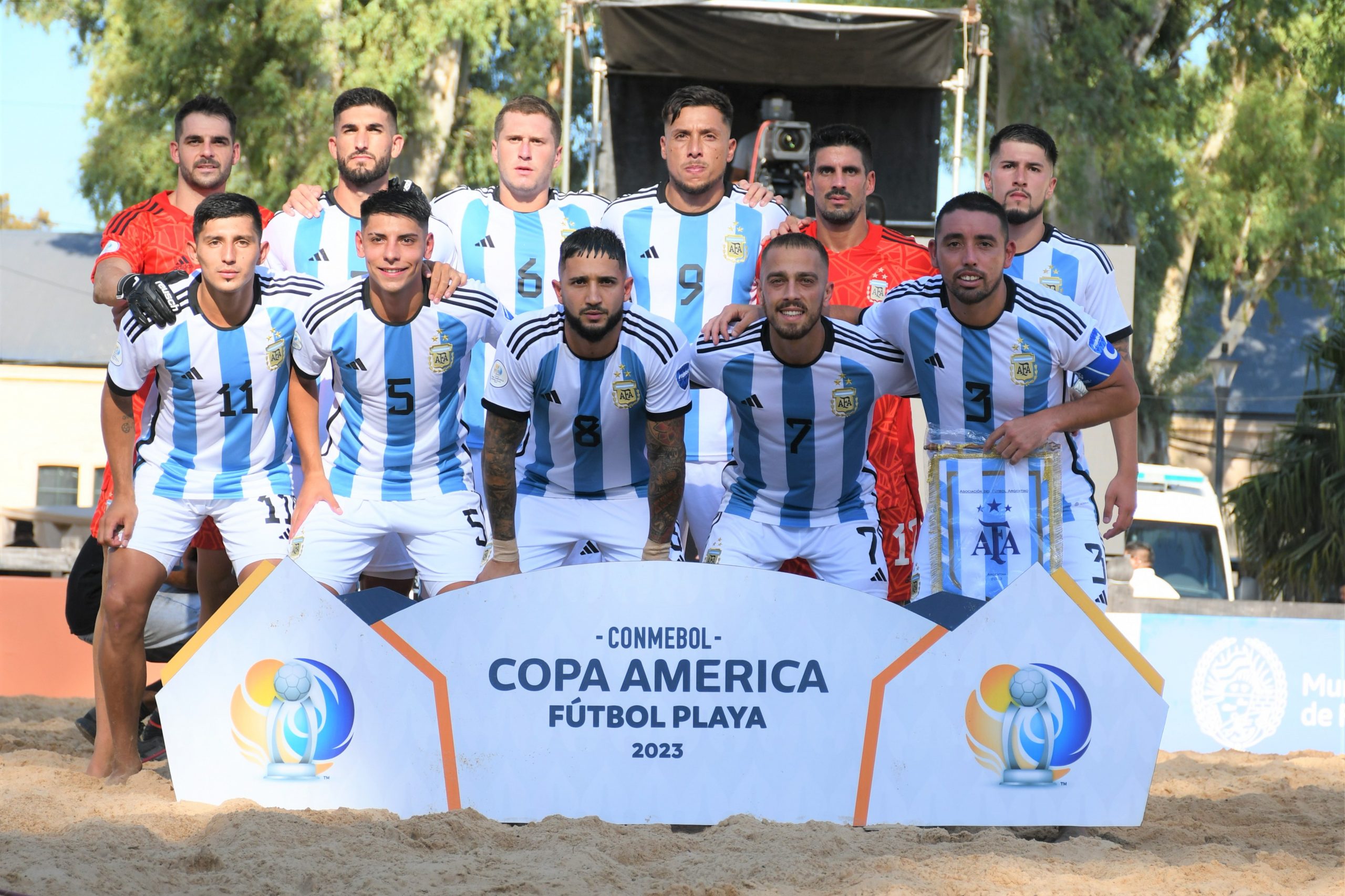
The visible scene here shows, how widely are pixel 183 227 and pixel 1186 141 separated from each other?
65.7 ft

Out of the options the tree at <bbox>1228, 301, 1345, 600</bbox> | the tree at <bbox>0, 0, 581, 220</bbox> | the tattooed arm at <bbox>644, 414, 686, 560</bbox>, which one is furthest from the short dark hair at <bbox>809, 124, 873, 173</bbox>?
the tree at <bbox>0, 0, 581, 220</bbox>

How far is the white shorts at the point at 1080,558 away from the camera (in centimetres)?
484

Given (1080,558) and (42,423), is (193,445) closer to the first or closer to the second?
(1080,558)

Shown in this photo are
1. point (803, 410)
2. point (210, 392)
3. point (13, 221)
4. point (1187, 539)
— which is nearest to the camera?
point (803, 410)

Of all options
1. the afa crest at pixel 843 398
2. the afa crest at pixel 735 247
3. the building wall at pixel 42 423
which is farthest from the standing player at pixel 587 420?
the building wall at pixel 42 423

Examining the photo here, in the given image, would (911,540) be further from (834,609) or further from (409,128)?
(409,128)

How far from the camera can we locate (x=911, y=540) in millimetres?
5613

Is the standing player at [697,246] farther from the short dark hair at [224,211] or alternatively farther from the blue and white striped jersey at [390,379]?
the short dark hair at [224,211]

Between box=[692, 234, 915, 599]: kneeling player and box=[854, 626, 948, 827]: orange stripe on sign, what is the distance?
61 cm

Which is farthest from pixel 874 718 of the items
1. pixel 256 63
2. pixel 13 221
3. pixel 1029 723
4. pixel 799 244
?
pixel 13 221

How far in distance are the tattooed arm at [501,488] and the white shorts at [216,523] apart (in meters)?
0.80

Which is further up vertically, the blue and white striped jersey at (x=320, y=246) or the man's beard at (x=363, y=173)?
the man's beard at (x=363, y=173)

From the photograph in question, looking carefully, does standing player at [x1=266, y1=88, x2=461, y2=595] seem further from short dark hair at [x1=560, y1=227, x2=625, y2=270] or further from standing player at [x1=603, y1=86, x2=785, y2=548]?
short dark hair at [x1=560, y1=227, x2=625, y2=270]

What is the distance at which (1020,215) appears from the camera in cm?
548
